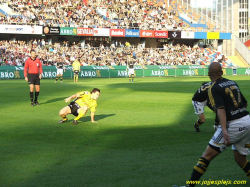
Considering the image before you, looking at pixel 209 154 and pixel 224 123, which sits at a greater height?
pixel 224 123

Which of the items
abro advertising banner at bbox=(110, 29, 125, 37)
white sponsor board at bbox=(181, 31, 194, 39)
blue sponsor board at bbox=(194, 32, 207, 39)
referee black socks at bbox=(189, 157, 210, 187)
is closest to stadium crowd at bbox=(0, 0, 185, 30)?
abro advertising banner at bbox=(110, 29, 125, 37)

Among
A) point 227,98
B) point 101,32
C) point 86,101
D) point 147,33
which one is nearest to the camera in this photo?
point 227,98

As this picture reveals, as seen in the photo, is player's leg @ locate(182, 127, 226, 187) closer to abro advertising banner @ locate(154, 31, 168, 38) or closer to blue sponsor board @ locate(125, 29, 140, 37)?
blue sponsor board @ locate(125, 29, 140, 37)

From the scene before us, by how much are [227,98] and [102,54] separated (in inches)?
2154

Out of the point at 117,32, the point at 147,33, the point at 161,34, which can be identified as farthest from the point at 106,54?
the point at 161,34

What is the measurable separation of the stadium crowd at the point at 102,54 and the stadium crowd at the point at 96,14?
3004 mm

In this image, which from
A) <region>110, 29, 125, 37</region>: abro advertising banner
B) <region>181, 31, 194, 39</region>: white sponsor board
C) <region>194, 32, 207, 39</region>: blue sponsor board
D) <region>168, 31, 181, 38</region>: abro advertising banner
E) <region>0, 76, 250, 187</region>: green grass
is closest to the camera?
<region>0, 76, 250, 187</region>: green grass

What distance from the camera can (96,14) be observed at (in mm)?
63844

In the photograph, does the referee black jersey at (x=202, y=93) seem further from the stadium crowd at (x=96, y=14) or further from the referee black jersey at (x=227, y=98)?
the stadium crowd at (x=96, y=14)

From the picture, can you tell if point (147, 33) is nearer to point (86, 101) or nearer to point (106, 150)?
point (86, 101)

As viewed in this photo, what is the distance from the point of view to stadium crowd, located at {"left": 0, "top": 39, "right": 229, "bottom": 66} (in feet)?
176

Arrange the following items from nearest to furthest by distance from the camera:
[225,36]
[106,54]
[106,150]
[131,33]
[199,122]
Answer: [106,150]
[199,122]
[106,54]
[131,33]
[225,36]

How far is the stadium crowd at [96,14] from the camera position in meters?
58.6

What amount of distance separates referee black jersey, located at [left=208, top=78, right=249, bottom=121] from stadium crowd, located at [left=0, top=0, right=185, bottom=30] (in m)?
52.9
